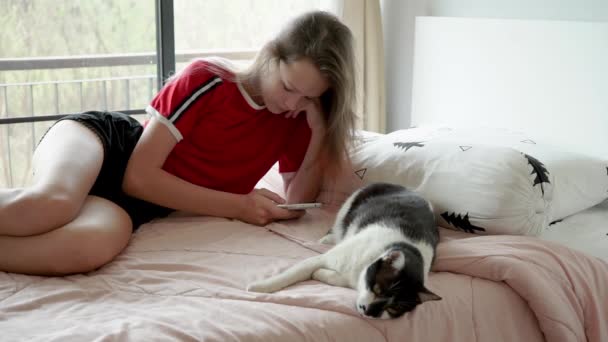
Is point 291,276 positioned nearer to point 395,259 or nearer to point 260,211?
point 395,259

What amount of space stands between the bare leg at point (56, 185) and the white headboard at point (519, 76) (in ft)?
3.81

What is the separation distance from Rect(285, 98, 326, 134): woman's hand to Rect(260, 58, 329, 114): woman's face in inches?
1.1

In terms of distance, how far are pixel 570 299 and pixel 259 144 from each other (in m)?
0.94

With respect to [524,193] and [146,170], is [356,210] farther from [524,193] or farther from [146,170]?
[146,170]

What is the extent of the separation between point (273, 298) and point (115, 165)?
2.37 ft

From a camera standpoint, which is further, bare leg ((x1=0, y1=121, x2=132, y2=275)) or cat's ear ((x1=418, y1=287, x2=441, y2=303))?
bare leg ((x1=0, y1=121, x2=132, y2=275))

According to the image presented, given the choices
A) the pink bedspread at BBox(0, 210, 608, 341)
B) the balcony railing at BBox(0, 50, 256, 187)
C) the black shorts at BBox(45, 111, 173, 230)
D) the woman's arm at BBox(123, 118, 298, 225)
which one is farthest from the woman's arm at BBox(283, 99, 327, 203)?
the balcony railing at BBox(0, 50, 256, 187)

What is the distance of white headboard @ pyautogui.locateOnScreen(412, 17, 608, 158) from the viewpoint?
1.99 m

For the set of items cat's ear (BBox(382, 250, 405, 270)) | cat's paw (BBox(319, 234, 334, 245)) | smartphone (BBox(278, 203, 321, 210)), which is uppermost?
cat's ear (BBox(382, 250, 405, 270))

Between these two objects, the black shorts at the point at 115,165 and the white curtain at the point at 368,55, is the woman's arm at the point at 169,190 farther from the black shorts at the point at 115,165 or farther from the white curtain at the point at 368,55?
the white curtain at the point at 368,55

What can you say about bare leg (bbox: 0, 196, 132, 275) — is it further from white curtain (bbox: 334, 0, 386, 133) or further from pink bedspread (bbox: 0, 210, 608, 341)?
white curtain (bbox: 334, 0, 386, 133)

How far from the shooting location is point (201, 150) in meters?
1.90

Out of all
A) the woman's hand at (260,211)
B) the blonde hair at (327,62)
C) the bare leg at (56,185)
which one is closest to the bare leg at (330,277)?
the woman's hand at (260,211)

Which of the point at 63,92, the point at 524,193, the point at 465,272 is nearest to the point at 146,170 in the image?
the point at 465,272
